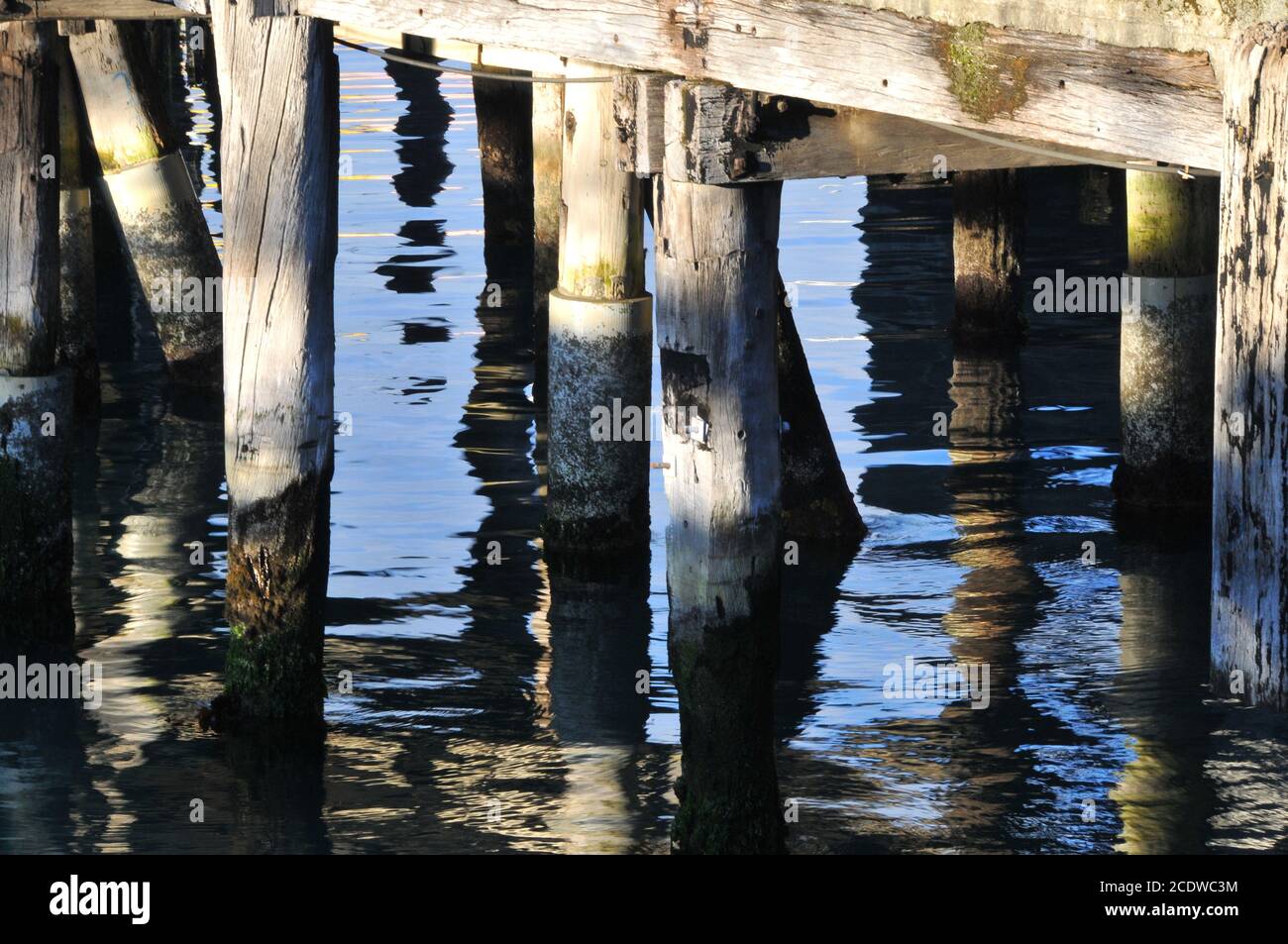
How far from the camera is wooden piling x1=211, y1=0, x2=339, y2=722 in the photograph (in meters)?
7.31

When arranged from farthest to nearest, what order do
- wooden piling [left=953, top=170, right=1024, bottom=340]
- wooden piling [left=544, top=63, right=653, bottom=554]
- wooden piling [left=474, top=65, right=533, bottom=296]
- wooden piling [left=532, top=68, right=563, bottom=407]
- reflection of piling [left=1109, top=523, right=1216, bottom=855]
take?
wooden piling [left=474, top=65, right=533, bottom=296] < wooden piling [left=953, top=170, right=1024, bottom=340] < wooden piling [left=532, top=68, right=563, bottom=407] < wooden piling [left=544, top=63, right=653, bottom=554] < reflection of piling [left=1109, top=523, right=1216, bottom=855]

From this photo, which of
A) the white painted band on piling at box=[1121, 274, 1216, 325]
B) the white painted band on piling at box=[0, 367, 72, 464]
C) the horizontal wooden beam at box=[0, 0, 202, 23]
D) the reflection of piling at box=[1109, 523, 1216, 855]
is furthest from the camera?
the white painted band on piling at box=[1121, 274, 1216, 325]

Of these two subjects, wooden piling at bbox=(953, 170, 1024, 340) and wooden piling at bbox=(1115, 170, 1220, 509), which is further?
wooden piling at bbox=(953, 170, 1024, 340)

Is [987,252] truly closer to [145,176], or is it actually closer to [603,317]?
[603,317]

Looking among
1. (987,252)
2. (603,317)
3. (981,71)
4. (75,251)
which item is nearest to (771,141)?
(981,71)

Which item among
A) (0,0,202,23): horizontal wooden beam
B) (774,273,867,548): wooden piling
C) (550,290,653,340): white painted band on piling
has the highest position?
(0,0,202,23): horizontal wooden beam

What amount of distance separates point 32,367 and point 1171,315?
204 inches

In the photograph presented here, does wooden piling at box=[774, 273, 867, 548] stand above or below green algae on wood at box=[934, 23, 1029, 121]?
below

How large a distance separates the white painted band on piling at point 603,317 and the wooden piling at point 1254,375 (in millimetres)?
4976

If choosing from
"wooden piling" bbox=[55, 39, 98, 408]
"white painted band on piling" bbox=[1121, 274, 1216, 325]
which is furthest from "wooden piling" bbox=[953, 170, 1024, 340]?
"wooden piling" bbox=[55, 39, 98, 408]

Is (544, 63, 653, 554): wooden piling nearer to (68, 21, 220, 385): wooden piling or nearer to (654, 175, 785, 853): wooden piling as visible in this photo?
(654, 175, 785, 853): wooden piling

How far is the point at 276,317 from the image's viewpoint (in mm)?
7367

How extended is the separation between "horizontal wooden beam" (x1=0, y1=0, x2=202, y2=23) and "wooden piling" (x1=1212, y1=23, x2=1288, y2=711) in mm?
4604

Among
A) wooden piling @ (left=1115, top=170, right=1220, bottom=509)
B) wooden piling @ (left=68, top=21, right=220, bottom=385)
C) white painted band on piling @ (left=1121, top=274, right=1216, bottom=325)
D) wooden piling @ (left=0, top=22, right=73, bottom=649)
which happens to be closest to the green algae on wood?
wooden piling @ (left=0, top=22, right=73, bottom=649)
